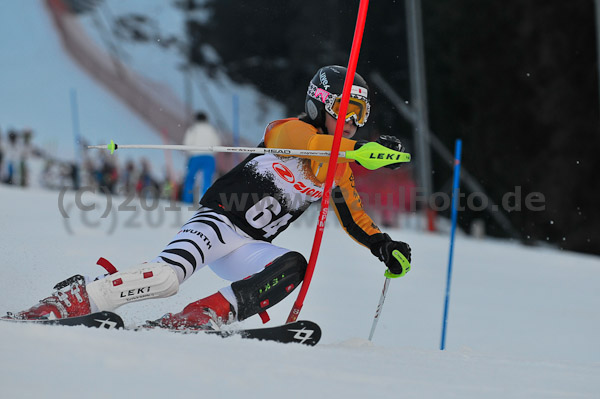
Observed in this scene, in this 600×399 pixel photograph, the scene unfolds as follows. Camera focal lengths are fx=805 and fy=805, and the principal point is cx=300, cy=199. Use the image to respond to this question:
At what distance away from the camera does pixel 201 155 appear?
31.4 feet

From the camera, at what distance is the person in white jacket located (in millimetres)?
9193

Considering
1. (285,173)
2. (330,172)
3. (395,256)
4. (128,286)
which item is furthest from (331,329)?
(128,286)

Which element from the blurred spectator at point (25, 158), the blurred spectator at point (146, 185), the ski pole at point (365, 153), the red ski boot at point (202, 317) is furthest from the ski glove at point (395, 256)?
the blurred spectator at point (25, 158)

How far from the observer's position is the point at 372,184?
1266 cm

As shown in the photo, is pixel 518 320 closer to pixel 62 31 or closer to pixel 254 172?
pixel 254 172

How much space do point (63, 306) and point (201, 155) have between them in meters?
6.33

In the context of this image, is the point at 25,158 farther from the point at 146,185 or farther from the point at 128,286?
the point at 128,286

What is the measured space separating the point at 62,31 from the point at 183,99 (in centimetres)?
775

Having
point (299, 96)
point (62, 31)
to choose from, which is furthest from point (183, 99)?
point (299, 96)

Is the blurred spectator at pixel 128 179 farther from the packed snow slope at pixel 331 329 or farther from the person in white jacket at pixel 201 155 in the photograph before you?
the person in white jacket at pixel 201 155

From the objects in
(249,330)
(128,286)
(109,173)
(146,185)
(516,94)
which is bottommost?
(146,185)

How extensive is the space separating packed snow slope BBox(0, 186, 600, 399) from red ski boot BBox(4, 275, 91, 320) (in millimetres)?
483

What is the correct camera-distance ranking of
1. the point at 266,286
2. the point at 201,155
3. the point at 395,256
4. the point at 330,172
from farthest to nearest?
the point at 201,155, the point at 395,256, the point at 330,172, the point at 266,286

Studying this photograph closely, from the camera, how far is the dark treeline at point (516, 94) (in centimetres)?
1491
